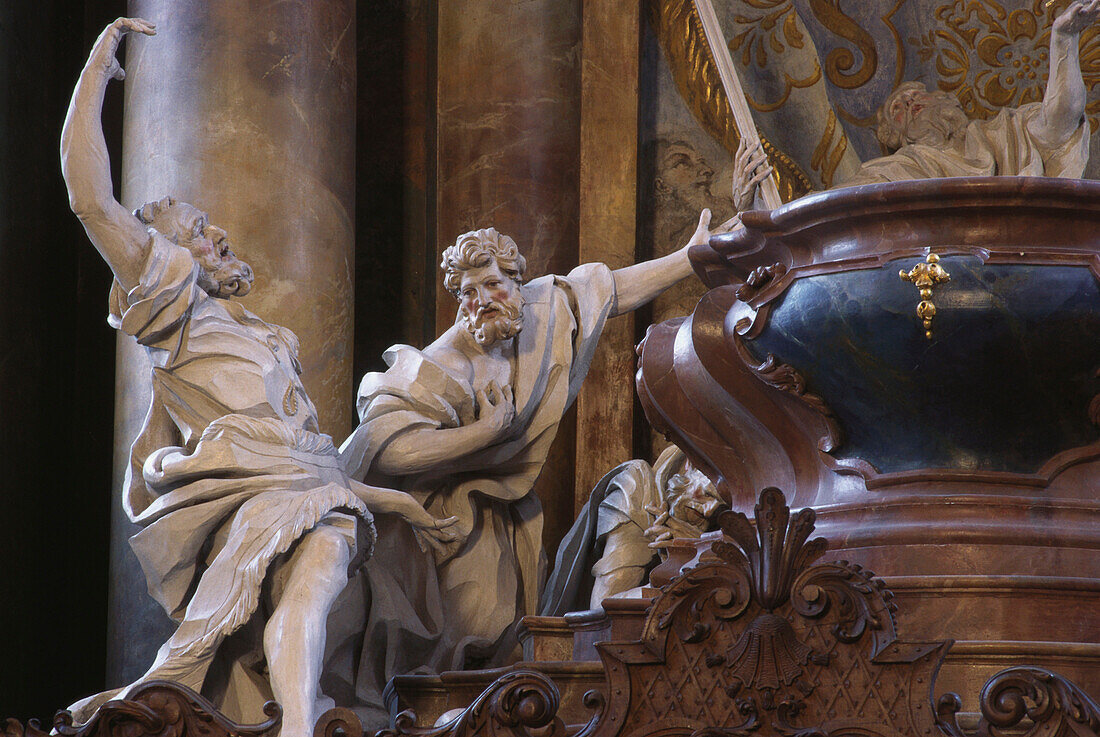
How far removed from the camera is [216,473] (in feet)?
15.3

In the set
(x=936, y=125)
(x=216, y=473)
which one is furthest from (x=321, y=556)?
(x=936, y=125)

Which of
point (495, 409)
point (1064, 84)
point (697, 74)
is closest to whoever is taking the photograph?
point (495, 409)

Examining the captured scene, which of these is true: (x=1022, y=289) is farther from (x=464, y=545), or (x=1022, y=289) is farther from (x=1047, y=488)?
(x=464, y=545)

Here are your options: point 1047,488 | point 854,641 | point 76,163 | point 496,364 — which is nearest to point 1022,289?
point 1047,488

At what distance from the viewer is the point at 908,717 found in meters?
3.44

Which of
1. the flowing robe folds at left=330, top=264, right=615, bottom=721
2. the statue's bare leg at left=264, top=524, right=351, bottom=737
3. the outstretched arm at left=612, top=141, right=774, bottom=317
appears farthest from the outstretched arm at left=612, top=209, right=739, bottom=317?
the statue's bare leg at left=264, top=524, right=351, bottom=737

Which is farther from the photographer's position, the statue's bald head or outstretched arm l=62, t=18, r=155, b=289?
the statue's bald head

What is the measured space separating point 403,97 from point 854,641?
13.0 feet

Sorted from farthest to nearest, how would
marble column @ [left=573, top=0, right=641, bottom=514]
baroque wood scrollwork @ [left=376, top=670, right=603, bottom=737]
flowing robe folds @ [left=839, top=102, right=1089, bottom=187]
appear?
1. marble column @ [left=573, top=0, right=641, bottom=514]
2. flowing robe folds @ [left=839, top=102, right=1089, bottom=187]
3. baroque wood scrollwork @ [left=376, top=670, right=603, bottom=737]

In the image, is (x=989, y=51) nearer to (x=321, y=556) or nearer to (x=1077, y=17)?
(x=1077, y=17)

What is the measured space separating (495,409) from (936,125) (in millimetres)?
1829

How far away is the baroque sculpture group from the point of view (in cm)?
454

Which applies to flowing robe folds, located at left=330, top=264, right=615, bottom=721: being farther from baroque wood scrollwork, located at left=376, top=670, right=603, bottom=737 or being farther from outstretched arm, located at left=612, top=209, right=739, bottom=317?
baroque wood scrollwork, located at left=376, top=670, right=603, bottom=737

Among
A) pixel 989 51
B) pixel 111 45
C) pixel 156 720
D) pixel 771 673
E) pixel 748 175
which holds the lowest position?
pixel 156 720
